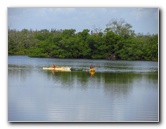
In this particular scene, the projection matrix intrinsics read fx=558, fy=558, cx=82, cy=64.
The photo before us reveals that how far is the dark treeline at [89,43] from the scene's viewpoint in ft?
29.1

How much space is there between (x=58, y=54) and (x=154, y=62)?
63.9 inches

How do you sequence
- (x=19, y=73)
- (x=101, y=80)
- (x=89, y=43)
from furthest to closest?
(x=101, y=80)
(x=89, y=43)
(x=19, y=73)

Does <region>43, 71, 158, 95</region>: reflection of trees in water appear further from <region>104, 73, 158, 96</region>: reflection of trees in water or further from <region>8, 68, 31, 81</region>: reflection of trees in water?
<region>8, 68, 31, 81</region>: reflection of trees in water

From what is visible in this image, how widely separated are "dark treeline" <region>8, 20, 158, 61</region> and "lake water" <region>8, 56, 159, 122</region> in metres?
0.12

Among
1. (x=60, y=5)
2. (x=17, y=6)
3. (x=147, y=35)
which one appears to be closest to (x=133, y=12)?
(x=147, y=35)

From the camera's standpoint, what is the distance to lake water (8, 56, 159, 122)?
839 centimetres

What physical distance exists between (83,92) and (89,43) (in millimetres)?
862

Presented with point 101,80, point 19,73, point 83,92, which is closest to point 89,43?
point 101,80

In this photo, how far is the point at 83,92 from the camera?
8.90 meters

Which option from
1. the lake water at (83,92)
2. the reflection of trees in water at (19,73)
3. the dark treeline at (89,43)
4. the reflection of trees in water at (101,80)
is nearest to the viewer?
the lake water at (83,92)

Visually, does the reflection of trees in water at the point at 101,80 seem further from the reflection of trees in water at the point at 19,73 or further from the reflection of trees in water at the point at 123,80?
A: the reflection of trees in water at the point at 19,73

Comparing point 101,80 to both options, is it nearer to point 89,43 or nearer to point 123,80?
point 123,80

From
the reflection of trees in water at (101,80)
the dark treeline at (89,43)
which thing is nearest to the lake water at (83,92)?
the reflection of trees in water at (101,80)

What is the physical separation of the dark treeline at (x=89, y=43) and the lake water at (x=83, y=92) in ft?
0.39
